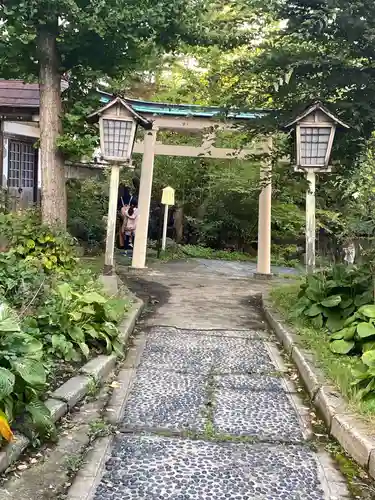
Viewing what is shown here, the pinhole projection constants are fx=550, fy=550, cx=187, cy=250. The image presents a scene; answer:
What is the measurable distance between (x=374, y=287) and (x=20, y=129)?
31.7ft

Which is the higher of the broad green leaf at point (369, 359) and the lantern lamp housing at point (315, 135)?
the lantern lamp housing at point (315, 135)

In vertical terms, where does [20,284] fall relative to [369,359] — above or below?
above

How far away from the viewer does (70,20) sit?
26.0 ft

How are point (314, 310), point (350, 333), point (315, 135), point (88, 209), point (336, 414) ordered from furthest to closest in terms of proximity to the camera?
point (88, 209), point (315, 135), point (314, 310), point (350, 333), point (336, 414)

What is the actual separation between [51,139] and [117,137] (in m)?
1.15

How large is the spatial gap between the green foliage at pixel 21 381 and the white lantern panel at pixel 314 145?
519 centimetres

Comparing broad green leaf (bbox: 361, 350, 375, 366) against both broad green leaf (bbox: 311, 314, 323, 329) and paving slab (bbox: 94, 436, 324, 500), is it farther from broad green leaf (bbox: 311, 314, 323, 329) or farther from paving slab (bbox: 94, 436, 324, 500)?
broad green leaf (bbox: 311, 314, 323, 329)

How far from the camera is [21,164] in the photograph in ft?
48.2

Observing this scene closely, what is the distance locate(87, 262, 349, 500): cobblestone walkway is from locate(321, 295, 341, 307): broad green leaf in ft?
2.66

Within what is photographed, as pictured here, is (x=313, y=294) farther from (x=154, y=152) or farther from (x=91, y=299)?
(x=154, y=152)

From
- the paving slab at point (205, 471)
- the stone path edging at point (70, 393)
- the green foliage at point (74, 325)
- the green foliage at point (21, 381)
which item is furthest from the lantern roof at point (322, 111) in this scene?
the green foliage at point (21, 381)

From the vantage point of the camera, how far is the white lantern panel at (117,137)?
8438 millimetres

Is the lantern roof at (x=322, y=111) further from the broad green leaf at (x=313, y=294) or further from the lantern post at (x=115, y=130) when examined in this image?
the lantern post at (x=115, y=130)

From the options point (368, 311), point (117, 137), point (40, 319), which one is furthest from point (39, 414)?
point (117, 137)
